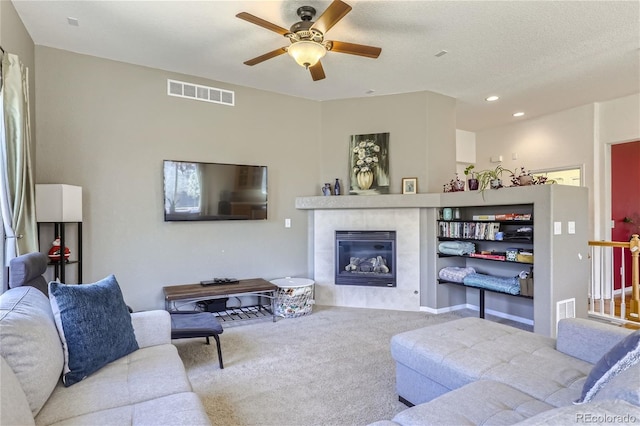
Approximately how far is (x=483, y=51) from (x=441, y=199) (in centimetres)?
173

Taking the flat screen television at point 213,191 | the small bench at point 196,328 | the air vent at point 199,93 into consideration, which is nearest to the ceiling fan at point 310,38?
the air vent at point 199,93

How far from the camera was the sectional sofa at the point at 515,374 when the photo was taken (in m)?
1.11

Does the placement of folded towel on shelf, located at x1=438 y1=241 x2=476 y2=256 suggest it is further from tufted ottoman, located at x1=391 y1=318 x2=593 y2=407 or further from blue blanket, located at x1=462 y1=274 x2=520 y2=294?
tufted ottoman, located at x1=391 y1=318 x2=593 y2=407

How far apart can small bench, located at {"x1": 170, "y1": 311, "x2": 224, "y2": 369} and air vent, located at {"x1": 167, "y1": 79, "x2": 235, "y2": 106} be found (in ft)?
8.48

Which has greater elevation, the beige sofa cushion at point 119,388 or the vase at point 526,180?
the vase at point 526,180

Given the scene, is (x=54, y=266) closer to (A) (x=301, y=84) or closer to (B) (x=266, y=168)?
(B) (x=266, y=168)

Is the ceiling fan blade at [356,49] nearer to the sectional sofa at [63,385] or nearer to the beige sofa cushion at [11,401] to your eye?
the sectional sofa at [63,385]

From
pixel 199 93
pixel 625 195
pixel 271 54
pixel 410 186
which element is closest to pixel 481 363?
pixel 271 54

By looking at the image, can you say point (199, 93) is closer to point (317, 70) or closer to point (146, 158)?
point (146, 158)

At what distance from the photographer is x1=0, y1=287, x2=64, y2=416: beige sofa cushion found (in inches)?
53.0

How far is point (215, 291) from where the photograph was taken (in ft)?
12.5

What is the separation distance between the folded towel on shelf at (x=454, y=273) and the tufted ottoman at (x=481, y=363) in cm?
188

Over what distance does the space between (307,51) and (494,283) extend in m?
3.08

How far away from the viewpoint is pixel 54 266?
133 inches
